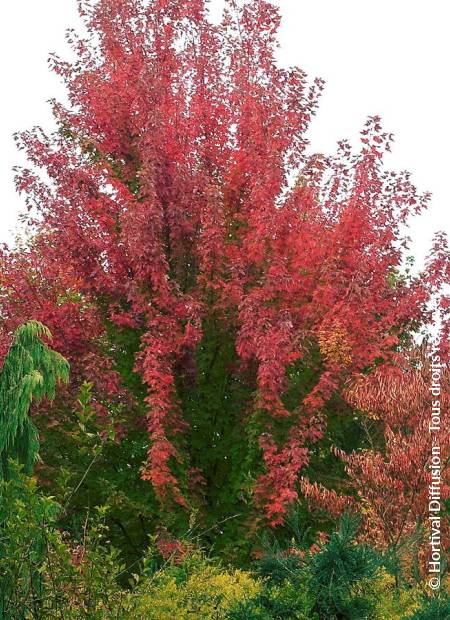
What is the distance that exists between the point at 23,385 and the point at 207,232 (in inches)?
143

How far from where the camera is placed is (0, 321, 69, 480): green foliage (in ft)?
37.6

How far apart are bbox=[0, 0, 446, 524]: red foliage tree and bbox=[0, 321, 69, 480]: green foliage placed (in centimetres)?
182

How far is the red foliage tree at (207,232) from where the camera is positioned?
13.4m

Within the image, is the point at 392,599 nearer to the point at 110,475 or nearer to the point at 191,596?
the point at 191,596

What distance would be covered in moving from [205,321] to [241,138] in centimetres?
311

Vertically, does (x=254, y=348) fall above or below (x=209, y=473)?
above

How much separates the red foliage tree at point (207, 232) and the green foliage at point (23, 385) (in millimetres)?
1820

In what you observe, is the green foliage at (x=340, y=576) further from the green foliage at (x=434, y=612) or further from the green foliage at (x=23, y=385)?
the green foliage at (x=23, y=385)

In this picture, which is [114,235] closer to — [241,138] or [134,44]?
[241,138]

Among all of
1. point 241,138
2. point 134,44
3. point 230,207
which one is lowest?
point 230,207

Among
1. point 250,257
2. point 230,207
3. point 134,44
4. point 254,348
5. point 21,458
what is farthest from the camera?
point 134,44

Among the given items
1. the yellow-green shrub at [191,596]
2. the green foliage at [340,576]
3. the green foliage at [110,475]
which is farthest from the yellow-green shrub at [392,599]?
the green foliage at [110,475]

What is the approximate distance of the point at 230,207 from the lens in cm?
1540

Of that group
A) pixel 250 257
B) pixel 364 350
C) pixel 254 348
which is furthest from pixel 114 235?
pixel 364 350
